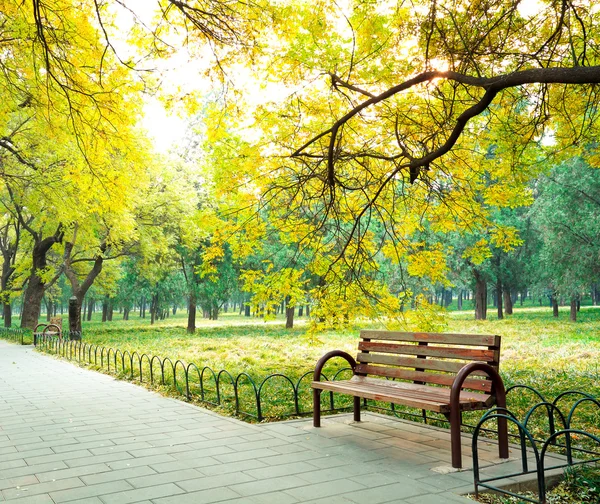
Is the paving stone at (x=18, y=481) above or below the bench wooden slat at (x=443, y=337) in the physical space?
below

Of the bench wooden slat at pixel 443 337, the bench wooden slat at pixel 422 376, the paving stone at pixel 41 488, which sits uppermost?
the bench wooden slat at pixel 443 337

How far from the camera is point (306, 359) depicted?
660 inches

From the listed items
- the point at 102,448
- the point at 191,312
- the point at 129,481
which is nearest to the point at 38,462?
the point at 102,448

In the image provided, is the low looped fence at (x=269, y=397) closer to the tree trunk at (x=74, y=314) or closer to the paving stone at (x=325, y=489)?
the paving stone at (x=325, y=489)

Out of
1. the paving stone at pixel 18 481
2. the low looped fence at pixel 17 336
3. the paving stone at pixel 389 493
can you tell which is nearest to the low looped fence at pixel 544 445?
the paving stone at pixel 389 493

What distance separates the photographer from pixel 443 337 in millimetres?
5945

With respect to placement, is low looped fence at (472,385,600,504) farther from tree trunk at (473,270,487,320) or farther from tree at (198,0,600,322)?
tree trunk at (473,270,487,320)

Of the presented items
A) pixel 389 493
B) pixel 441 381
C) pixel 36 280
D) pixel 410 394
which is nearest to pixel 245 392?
pixel 441 381

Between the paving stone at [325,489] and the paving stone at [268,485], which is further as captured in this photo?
the paving stone at [268,485]

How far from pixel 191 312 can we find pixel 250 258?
4830 mm

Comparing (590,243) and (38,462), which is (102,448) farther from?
(590,243)

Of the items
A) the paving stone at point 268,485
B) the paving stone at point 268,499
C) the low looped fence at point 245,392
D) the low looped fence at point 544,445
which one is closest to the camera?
the low looped fence at point 544,445

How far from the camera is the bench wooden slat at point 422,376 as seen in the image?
5.43 metres

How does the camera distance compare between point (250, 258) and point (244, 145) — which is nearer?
point (244, 145)
